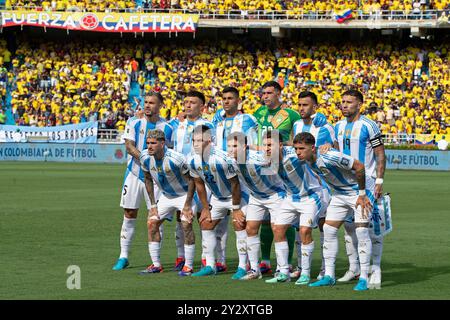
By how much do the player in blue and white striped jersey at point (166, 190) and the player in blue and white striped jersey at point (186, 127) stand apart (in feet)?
1.05

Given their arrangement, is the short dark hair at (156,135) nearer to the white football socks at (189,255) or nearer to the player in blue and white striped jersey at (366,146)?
the white football socks at (189,255)

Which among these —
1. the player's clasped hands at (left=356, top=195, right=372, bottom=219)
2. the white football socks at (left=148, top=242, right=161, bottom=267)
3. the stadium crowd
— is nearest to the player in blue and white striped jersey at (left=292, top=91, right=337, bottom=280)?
the player's clasped hands at (left=356, top=195, right=372, bottom=219)

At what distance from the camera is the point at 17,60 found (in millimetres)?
54000

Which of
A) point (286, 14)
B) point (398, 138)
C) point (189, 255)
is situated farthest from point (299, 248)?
point (286, 14)

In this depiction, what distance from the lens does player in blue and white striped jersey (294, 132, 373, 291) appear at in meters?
11.6

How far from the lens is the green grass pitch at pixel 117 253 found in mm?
11289

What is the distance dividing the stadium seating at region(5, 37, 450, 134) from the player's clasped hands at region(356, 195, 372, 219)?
112ft

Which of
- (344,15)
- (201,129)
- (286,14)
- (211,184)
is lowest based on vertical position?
(211,184)

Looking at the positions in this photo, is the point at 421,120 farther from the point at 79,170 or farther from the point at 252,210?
the point at 252,210

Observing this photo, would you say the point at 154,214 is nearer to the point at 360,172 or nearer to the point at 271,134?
the point at 271,134

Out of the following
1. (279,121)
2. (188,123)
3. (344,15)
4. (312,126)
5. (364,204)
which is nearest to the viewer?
(364,204)

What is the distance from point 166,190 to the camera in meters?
13.4

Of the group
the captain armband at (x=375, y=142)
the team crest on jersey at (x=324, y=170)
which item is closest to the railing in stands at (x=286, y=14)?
the captain armband at (x=375, y=142)

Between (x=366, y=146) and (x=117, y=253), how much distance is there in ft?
15.9
